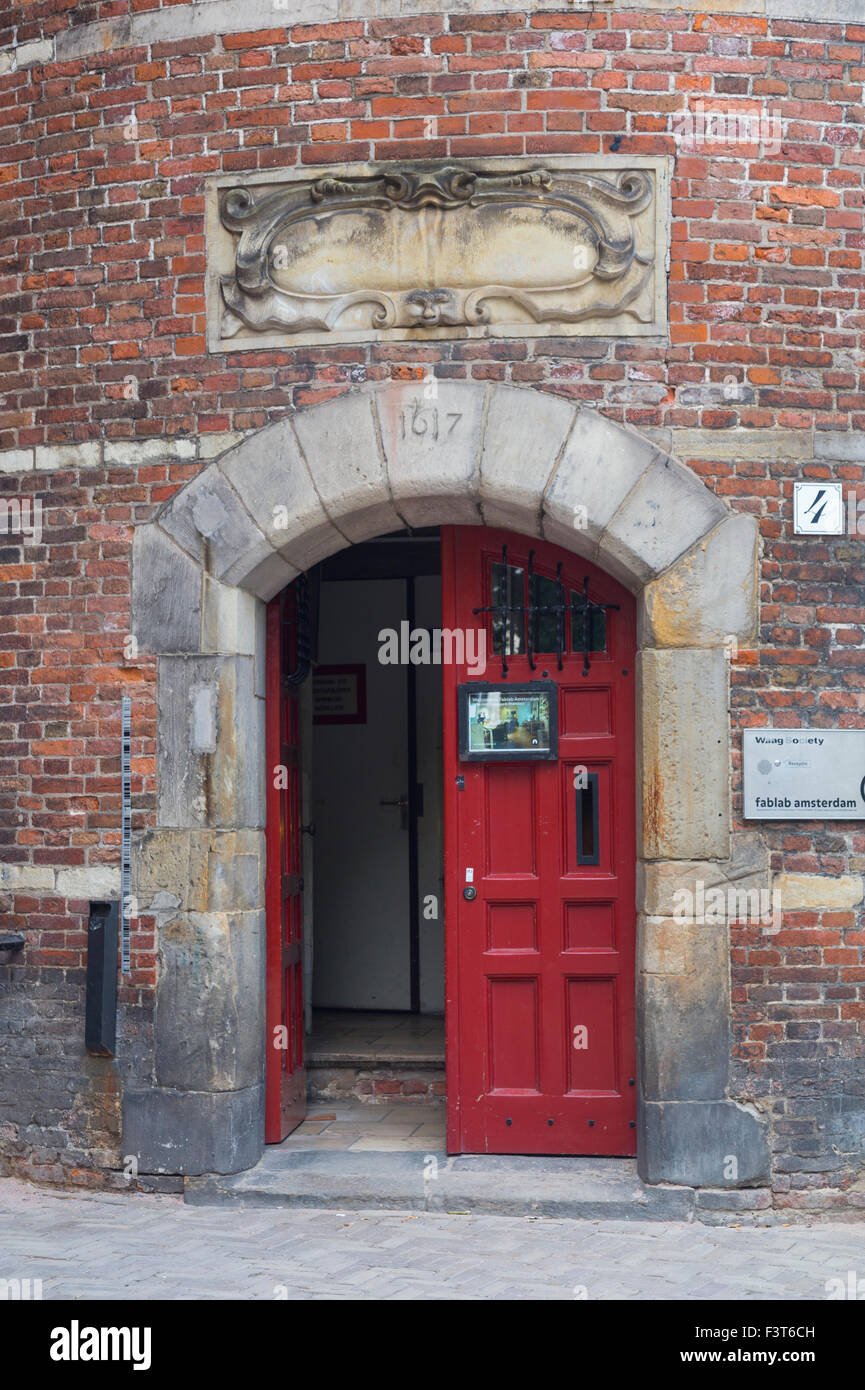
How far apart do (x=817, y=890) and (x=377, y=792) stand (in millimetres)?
3571

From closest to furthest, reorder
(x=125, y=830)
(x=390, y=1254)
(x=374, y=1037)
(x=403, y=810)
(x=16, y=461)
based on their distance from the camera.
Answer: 1. (x=390, y=1254)
2. (x=125, y=830)
3. (x=16, y=461)
4. (x=374, y=1037)
5. (x=403, y=810)

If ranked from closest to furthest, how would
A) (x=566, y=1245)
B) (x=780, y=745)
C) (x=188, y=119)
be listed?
(x=566, y=1245) < (x=780, y=745) < (x=188, y=119)

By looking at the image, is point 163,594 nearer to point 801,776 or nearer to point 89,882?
point 89,882

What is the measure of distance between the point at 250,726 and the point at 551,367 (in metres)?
1.87

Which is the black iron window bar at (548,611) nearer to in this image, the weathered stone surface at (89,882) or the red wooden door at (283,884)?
the red wooden door at (283,884)

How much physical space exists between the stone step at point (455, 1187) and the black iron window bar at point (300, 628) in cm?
206

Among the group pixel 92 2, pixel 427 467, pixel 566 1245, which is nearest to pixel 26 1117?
pixel 566 1245

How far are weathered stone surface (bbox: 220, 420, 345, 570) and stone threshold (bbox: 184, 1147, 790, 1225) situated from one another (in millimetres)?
2487

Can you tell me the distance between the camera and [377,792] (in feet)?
27.3

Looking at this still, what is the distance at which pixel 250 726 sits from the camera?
5613mm

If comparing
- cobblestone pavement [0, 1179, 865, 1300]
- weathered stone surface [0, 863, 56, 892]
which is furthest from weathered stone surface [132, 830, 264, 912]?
cobblestone pavement [0, 1179, 865, 1300]

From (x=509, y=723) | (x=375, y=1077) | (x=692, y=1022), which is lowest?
(x=375, y=1077)

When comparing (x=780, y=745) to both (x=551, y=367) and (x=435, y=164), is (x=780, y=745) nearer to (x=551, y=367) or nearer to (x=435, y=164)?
(x=551, y=367)

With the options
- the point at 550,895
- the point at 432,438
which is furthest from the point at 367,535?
the point at 550,895
